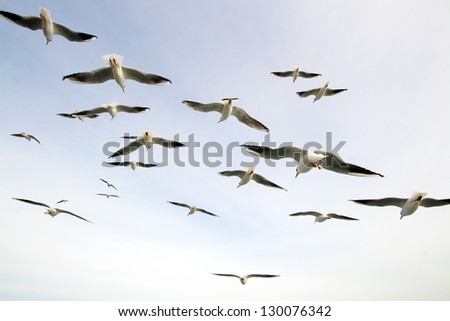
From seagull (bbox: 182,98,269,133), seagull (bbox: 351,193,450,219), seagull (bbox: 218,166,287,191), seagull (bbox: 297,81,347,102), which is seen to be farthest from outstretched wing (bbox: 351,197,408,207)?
seagull (bbox: 297,81,347,102)

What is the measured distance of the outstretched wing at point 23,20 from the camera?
45.2 feet

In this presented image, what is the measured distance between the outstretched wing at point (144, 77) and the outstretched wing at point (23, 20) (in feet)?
12.7

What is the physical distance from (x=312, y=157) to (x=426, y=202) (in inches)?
216

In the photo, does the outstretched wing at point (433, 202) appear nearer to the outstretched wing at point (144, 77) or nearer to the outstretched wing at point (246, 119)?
the outstretched wing at point (246, 119)

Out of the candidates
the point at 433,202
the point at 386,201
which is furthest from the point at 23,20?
the point at 433,202

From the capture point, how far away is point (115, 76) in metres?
14.6

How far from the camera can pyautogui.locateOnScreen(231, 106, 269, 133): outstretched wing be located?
1499 centimetres

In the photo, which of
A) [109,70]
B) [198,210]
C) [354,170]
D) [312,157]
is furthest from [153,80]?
[198,210]

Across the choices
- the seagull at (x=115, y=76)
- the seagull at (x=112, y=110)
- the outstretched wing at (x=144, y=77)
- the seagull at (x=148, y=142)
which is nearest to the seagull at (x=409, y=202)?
the seagull at (x=148, y=142)

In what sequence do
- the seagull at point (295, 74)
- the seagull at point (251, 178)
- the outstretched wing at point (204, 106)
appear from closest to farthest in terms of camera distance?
the outstretched wing at point (204, 106), the seagull at point (251, 178), the seagull at point (295, 74)

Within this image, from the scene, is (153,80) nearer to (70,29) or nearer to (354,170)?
(70,29)

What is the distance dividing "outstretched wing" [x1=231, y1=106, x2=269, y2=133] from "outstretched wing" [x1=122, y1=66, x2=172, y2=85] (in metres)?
3.22

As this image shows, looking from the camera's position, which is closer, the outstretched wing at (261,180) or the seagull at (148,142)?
the seagull at (148,142)

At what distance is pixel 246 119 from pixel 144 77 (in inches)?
187
